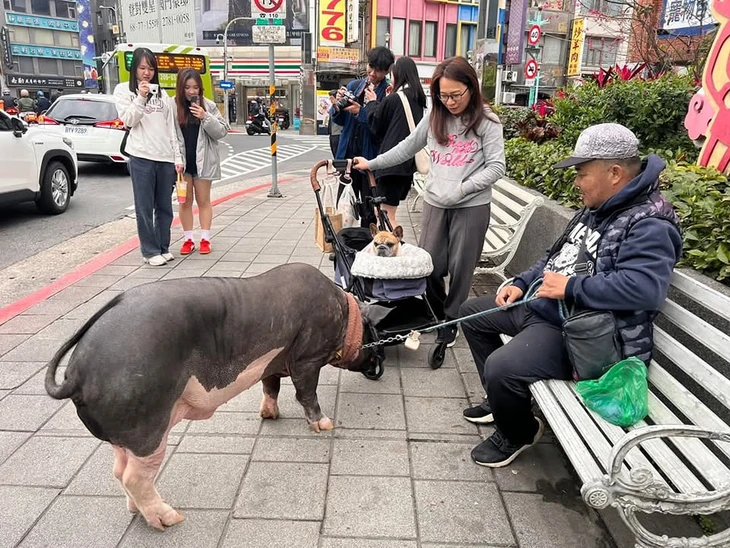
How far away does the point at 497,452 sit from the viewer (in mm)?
2711

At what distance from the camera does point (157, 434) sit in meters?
2.07

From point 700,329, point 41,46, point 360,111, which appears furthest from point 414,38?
point 41,46

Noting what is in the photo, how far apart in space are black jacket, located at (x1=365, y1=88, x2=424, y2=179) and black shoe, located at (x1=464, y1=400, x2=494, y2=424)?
268cm

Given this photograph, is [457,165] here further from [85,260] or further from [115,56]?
[115,56]

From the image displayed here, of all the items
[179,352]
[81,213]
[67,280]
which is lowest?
[81,213]

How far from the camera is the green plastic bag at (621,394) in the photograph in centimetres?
214

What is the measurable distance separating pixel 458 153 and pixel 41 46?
64.6 metres

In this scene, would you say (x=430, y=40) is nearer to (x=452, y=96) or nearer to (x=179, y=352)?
(x=452, y=96)

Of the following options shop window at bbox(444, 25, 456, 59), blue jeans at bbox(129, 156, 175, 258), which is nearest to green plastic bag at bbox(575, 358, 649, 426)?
blue jeans at bbox(129, 156, 175, 258)

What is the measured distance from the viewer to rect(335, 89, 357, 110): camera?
18.5 ft

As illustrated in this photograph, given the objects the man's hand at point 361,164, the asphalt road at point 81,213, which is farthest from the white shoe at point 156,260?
the man's hand at point 361,164

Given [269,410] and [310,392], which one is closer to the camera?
[310,392]

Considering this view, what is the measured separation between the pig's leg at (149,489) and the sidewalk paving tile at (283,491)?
11.4 inches

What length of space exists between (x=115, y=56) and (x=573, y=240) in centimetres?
1725
